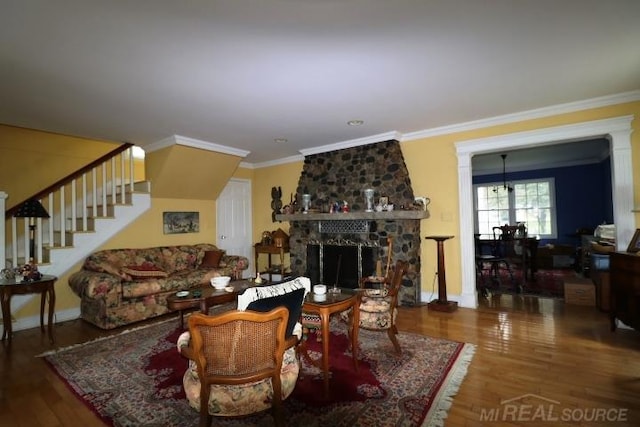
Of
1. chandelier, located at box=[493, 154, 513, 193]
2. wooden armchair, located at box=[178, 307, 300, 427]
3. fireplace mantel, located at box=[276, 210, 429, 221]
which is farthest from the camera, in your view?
chandelier, located at box=[493, 154, 513, 193]

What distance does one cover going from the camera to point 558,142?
160 inches

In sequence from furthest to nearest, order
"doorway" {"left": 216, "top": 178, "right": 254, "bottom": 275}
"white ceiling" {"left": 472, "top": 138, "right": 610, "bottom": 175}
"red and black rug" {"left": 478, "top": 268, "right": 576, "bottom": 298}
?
1. "doorway" {"left": 216, "top": 178, "right": 254, "bottom": 275}
2. "white ceiling" {"left": 472, "top": 138, "right": 610, "bottom": 175}
3. "red and black rug" {"left": 478, "top": 268, "right": 576, "bottom": 298}

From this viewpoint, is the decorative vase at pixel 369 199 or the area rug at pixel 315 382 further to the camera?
the decorative vase at pixel 369 199

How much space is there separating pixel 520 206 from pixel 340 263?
20.0 ft

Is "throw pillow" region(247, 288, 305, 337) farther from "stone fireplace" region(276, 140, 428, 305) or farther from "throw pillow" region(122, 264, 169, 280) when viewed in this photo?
"throw pillow" region(122, 264, 169, 280)

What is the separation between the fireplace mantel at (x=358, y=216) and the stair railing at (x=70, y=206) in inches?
111

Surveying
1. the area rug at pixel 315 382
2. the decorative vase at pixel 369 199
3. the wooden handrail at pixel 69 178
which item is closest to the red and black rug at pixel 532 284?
the decorative vase at pixel 369 199

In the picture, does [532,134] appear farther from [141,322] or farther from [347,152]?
[141,322]

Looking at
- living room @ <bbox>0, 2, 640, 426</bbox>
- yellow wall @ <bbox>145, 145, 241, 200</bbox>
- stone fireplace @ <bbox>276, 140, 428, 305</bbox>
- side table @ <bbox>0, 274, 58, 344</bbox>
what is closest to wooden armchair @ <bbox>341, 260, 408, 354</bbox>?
living room @ <bbox>0, 2, 640, 426</bbox>

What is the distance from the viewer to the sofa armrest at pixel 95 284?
379 centimetres

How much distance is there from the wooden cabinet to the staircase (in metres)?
6.49

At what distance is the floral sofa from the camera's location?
3.87 metres

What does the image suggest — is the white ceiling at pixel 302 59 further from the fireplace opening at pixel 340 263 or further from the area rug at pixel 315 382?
the area rug at pixel 315 382

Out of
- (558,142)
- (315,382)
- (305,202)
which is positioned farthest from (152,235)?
(558,142)
